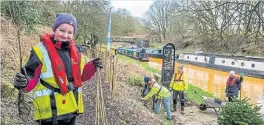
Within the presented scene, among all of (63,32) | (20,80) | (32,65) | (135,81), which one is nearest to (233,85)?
(135,81)

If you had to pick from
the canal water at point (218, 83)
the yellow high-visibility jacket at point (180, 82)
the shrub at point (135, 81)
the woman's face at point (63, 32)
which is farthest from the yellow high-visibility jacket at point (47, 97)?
the canal water at point (218, 83)

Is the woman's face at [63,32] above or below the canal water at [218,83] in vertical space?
above

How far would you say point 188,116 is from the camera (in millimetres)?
12086

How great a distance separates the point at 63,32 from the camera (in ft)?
9.78

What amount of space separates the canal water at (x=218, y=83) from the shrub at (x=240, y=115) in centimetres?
924

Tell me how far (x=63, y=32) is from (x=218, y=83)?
21.2 meters

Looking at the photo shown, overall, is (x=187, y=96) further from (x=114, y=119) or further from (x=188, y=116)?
(x=114, y=119)

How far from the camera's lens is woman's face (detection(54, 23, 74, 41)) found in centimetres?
296

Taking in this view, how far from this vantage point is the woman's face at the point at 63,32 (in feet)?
9.72

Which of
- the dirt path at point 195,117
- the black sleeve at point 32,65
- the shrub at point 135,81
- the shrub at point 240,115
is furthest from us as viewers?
the shrub at point 135,81

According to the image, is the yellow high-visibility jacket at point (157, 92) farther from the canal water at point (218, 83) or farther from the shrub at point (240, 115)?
the canal water at point (218, 83)

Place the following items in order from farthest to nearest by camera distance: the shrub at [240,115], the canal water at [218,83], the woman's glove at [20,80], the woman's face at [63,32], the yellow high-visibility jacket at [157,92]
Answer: the canal water at [218,83] → the yellow high-visibility jacket at [157,92] → the shrub at [240,115] → the woman's face at [63,32] → the woman's glove at [20,80]

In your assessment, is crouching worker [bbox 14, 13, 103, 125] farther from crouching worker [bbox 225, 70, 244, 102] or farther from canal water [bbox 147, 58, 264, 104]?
canal water [bbox 147, 58, 264, 104]

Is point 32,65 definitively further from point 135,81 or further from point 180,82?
point 135,81
